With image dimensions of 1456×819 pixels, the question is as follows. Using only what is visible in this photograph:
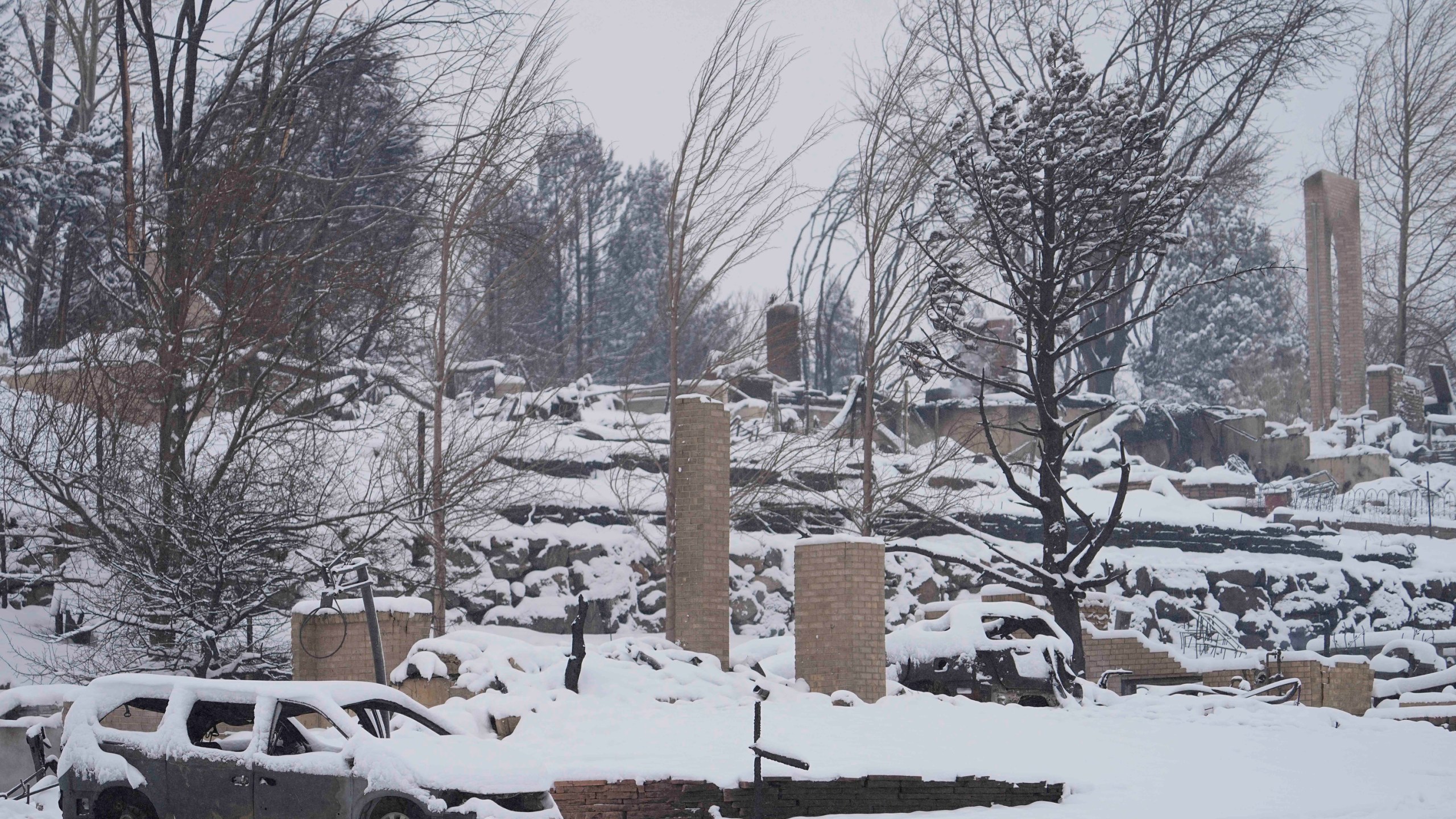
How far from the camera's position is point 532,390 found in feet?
88.6

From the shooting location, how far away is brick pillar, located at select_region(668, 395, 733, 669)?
50.1 feet

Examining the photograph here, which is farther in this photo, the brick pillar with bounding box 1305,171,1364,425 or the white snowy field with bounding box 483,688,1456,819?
the brick pillar with bounding box 1305,171,1364,425

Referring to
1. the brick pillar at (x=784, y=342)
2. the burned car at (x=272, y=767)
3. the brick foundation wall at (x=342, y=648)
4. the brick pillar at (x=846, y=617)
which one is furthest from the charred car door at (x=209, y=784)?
the brick pillar at (x=784, y=342)

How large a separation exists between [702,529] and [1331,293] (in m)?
36.7

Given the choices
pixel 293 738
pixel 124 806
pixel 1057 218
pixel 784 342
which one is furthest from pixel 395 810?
pixel 784 342

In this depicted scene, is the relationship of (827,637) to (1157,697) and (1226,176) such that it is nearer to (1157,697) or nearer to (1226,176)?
(1157,697)

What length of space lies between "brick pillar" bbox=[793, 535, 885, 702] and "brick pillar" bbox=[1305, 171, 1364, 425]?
33.7 meters

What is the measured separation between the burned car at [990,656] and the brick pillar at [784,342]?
604 cm

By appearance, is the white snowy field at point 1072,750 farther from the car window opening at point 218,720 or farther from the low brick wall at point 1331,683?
the low brick wall at point 1331,683

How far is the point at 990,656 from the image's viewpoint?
1481 cm

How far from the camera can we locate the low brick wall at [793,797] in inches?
347

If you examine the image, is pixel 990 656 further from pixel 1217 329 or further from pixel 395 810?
pixel 1217 329

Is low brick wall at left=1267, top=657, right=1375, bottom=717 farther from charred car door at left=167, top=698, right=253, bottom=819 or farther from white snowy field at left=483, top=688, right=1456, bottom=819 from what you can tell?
charred car door at left=167, top=698, right=253, bottom=819

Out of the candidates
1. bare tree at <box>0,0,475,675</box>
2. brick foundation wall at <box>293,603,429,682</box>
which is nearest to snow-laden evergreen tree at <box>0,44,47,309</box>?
bare tree at <box>0,0,475,675</box>
